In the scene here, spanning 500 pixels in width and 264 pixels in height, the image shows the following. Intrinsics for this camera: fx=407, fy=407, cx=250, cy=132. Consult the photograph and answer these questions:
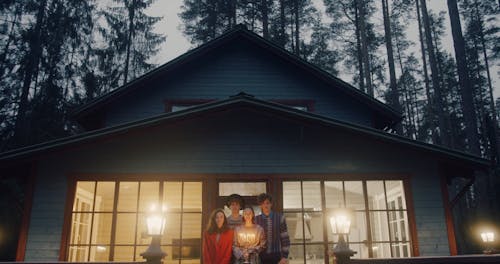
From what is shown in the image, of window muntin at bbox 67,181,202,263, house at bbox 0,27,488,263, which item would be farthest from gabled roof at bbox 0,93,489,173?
window muntin at bbox 67,181,202,263

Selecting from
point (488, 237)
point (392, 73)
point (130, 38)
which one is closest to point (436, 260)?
point (488, 237)

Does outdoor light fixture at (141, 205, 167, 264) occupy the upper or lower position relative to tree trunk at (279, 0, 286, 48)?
lower

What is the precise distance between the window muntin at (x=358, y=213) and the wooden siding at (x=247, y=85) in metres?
2.73

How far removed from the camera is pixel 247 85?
33.9 feet

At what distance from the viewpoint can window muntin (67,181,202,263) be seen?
24.5ft

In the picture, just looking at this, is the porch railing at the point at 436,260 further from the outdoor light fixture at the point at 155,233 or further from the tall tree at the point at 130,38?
the tall tree at the point at 130,38

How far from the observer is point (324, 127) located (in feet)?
25.2

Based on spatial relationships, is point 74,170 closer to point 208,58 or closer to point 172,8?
point 208,58

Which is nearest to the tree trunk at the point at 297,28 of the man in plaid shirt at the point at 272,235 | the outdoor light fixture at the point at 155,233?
the man in plaid shirt at the point at 272,235

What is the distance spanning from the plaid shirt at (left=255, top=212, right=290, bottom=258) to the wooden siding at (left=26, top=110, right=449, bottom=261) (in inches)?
107

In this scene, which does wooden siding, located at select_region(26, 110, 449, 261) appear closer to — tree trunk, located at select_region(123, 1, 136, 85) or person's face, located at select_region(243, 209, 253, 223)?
person's face, located at select_region(243, 209, 253, 223)

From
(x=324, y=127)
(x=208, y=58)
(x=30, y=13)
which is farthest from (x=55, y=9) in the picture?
(x=324, y=127)

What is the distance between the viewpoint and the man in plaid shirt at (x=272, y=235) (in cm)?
493

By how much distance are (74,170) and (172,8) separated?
140 m
